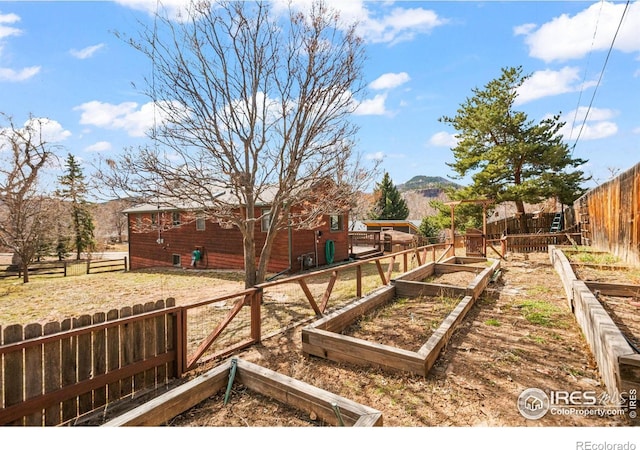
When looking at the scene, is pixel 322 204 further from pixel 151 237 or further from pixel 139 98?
pixel 151 237

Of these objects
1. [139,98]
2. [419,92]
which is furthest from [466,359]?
[139,98]

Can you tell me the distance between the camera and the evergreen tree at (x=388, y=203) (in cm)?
3801

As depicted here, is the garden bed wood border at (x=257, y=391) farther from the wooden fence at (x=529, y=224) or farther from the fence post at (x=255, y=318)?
the wooden fence at (x=529, y=224)

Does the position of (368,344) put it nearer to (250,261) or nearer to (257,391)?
(257,391)

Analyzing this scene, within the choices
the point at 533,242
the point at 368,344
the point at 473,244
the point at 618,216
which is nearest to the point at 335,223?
the point at 473,244

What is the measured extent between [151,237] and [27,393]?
698 inches

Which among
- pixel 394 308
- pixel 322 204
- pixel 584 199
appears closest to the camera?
pixel 394 308

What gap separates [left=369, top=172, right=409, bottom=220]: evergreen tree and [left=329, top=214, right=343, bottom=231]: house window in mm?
22270

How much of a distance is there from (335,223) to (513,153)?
33.5 ft

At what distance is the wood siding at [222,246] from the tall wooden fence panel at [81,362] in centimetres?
946

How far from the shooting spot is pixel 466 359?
11.5 feet

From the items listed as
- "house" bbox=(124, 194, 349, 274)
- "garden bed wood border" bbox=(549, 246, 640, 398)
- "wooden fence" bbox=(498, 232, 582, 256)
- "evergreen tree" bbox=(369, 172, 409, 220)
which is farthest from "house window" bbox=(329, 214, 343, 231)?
"evergreen tree" bbox=(369, 172, 409, 220)

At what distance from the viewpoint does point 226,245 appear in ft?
49.0

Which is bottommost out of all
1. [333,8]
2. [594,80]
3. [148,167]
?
[148,167]
